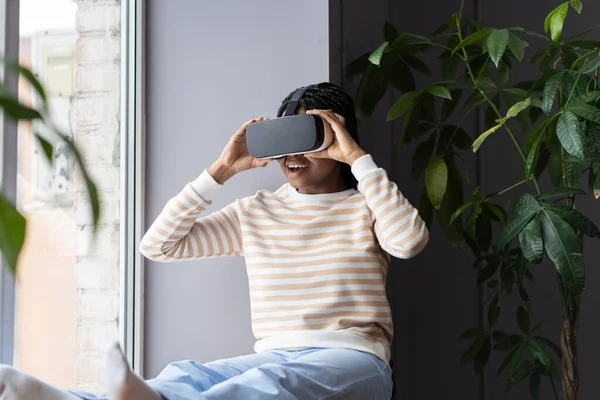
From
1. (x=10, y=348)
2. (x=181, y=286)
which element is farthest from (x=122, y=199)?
(x=10, y=348)

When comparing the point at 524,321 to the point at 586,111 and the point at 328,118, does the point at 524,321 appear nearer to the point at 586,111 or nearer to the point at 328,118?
the point at 586,111

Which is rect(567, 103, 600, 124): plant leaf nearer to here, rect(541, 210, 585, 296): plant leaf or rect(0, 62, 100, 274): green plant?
rect(541, 210, 585, 296): plant leaf

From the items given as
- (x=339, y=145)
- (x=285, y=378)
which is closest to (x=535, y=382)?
(x=339, y=145)

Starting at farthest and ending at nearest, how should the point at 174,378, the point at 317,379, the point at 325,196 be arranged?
the point at 325,196, the point at 317,379, the point at 174,378

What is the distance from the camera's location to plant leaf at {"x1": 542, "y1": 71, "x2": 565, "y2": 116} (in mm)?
1354

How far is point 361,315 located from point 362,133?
70 cm

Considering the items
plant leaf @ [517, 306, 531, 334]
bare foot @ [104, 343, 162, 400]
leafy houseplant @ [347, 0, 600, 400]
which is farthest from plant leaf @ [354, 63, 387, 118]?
bare foot @ [104, 343, 162, 400]

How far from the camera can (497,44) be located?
1416 mm

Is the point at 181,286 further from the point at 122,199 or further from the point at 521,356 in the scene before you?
the point at 521,356

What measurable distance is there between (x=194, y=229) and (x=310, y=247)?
0.26 meters

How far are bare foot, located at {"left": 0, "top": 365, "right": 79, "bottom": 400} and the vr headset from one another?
2.21 ft

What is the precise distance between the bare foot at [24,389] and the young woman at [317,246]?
12.4 inches

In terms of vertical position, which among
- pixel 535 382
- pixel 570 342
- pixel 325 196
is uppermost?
pixel 325 196

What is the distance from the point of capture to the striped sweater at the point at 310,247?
1317mm
